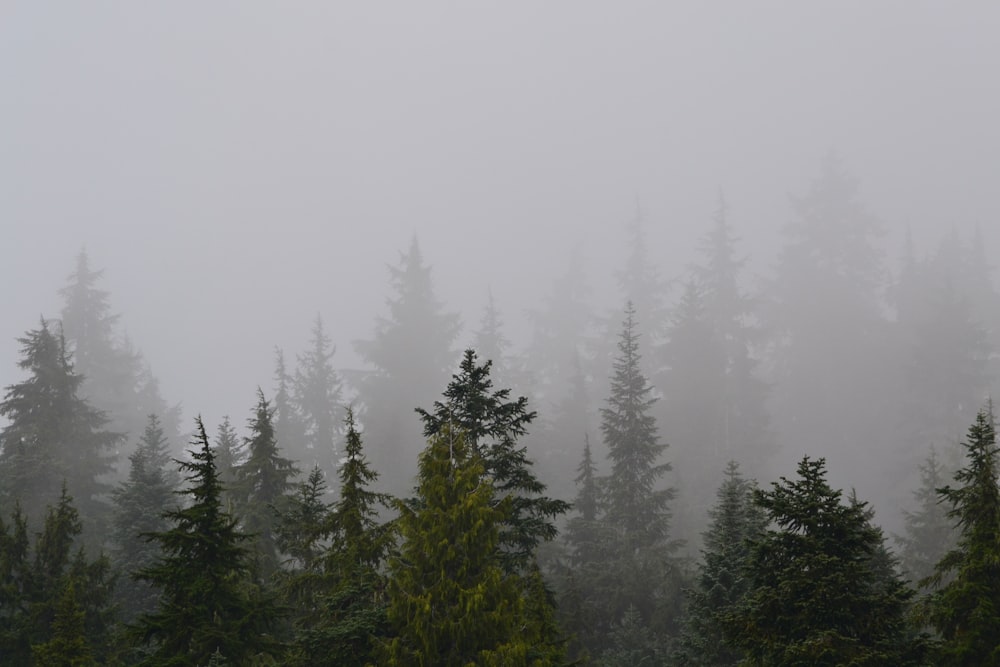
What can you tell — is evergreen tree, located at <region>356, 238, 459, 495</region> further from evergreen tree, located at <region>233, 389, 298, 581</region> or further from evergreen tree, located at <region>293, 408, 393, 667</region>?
evergreen tree, located at <region>293, 408, 393, 667</region>

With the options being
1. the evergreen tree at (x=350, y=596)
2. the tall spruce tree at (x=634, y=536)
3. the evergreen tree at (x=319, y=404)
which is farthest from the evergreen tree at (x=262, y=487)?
the evergreen tree at (x=319, y=404)

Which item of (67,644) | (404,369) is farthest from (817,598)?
(404,369)

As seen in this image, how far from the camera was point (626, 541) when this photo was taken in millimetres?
26453

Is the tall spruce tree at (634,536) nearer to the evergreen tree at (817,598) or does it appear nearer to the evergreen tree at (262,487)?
the evergreen tree at (262,487)

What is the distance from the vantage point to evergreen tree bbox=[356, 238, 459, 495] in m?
46.0

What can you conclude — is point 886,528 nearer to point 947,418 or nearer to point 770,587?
point 947,418

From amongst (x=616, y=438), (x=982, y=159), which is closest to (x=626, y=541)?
(x=616, y=438)

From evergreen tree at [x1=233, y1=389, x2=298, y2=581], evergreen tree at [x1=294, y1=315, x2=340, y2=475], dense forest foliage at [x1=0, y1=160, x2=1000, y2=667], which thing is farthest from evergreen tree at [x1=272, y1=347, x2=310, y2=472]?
evergreen tree at [x1=233, y1=389, x2=298, y2=581]

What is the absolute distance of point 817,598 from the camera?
9.58 meters

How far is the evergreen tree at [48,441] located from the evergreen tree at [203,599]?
2063 centimetres

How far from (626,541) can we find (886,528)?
28.1 metres

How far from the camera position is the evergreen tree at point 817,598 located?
30.1ft

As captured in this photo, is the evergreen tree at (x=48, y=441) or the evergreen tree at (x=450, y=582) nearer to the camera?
the evergreen tree at (x=450, y=582)

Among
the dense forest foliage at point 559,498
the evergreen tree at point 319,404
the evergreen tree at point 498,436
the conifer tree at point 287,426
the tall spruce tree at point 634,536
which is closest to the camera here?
the dense forest foliage at point 559,498
